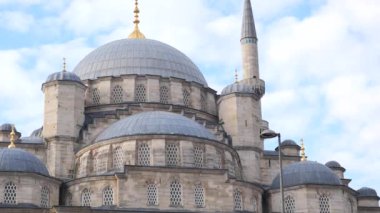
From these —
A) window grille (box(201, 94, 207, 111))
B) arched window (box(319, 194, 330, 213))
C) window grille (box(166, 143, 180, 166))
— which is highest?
window grille (box(201, 94, 207, 111))

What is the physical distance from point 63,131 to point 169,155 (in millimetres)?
6578

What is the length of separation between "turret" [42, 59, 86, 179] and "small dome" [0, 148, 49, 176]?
3.00m

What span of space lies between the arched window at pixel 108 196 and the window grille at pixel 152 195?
1756 millimetres

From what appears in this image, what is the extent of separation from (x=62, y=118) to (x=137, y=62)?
7.84m

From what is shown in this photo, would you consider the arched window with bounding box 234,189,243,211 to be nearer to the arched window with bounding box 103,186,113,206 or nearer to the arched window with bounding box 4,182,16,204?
the arched window with bounding box 103,186,113,206

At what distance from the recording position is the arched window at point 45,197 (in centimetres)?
3472

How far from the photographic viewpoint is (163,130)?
36.2m

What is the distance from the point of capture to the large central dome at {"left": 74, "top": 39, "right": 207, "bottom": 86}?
45.3 m

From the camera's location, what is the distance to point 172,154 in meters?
35.8

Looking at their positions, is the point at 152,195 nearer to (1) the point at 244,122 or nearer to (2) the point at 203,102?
(1) the point at 244,122

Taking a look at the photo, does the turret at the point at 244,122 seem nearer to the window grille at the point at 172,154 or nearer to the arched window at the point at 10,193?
the window grille at the point at 172,154

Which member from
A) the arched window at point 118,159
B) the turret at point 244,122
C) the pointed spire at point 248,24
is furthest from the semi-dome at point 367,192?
the arched window at point 118,159

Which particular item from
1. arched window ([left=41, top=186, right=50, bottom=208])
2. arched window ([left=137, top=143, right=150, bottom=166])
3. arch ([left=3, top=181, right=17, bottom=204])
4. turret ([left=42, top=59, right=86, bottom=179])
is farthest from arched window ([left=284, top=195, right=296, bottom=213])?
arch ([left=3, top=181, right=17, bottom=204])

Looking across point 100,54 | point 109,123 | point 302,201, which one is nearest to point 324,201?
point 302,201
